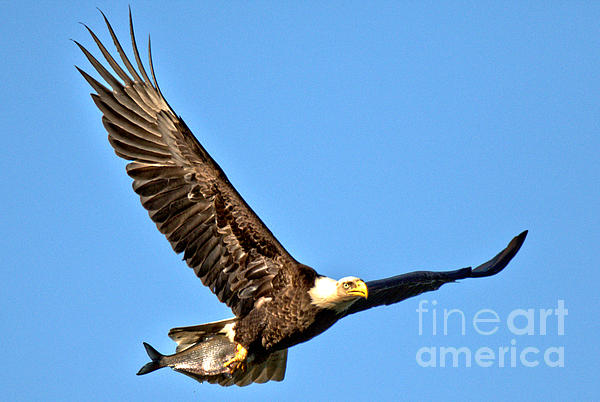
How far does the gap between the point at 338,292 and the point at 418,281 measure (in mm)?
1296

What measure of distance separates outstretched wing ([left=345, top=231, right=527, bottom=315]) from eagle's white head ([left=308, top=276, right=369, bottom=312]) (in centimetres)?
45

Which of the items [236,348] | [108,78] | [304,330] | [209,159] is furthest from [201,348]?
[108,78]

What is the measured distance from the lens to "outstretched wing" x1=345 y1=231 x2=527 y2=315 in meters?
11.2

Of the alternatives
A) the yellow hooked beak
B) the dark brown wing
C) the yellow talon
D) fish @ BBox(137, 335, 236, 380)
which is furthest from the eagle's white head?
fish @ BBox(137, 335, 236, 380)

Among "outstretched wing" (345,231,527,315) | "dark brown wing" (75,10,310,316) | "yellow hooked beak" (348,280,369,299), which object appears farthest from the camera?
"outstretched wing" (345,231,527,315)

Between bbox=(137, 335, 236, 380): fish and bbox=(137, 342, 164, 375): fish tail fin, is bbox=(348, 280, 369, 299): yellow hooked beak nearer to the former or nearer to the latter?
bbox=(137, 335, 236, 380): fish

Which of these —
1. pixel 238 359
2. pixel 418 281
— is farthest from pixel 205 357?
pixel 418 281

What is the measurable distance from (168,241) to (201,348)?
1194mm

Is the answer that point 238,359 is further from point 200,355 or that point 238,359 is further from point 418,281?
point 418,281

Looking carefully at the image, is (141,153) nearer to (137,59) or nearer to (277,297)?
(137,59)

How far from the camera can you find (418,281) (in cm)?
1142

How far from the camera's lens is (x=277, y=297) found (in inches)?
424

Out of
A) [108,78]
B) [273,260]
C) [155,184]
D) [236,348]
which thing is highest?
[108,78]

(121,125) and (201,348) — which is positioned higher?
(121,125)
